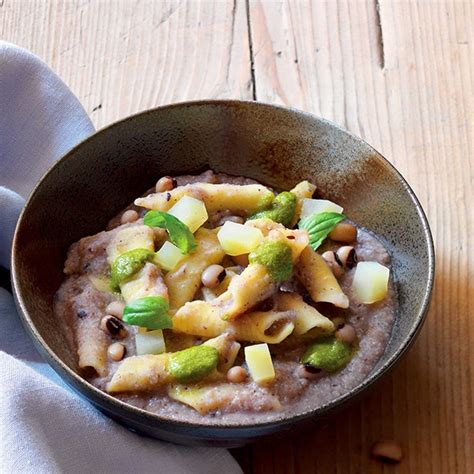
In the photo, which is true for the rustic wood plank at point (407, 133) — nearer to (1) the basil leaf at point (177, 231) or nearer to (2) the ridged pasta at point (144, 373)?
(2) the ridged pasta at point (144, 373)

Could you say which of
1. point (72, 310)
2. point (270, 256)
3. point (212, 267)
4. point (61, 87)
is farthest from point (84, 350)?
point (61, 87)

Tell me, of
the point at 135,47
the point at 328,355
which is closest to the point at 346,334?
the point at 328,355

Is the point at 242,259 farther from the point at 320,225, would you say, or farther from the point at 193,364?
the point at 193,364

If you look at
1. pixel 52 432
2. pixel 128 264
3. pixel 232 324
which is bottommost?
pixel 52 432

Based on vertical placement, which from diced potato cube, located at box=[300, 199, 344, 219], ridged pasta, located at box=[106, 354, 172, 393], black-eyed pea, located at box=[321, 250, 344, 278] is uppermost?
diced potato cube, located at box=[300, 199, 344, 219]

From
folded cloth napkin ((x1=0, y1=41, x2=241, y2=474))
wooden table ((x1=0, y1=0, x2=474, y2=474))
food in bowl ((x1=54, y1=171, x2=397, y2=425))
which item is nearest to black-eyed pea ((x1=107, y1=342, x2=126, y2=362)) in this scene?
food in bowl ((x1=54, y1=171, x2=397, y2=425))

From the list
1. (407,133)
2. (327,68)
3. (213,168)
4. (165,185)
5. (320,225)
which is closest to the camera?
(320,225)

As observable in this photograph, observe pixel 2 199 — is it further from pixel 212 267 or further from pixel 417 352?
pixel 417 352

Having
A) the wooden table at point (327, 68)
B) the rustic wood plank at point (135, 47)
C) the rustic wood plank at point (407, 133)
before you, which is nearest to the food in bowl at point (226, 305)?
the rustic wood plank at point (407, 133)

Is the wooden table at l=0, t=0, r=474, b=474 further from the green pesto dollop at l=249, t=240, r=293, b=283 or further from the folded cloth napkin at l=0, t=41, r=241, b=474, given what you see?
the folded cloth napkin at l=0, t=41, r=241, b=474
